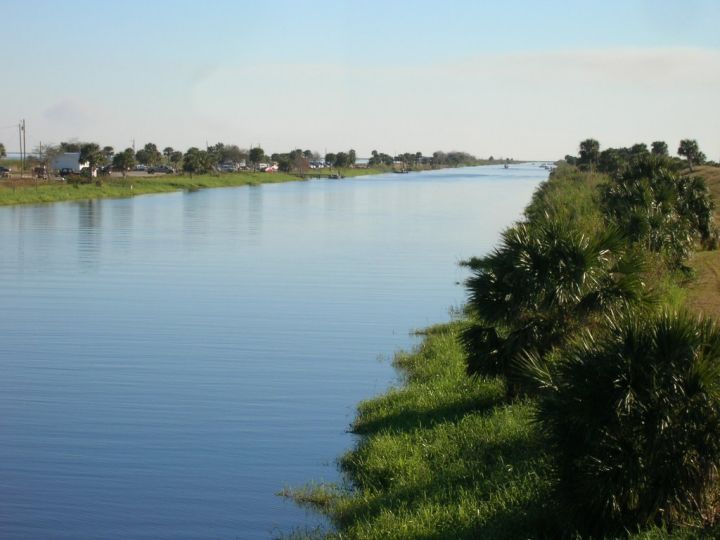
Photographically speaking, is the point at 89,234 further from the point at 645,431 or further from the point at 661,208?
the point at 645,431

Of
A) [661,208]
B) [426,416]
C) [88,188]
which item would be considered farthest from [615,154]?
[426,416]

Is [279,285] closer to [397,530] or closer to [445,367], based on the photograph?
[445,367]

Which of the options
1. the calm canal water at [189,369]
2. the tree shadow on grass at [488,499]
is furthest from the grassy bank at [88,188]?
the tree shadow on grass at [488,499]

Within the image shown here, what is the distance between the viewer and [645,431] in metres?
8.88

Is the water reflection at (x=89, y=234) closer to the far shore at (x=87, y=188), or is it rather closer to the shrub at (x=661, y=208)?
the far shore at (x=87, y=188)

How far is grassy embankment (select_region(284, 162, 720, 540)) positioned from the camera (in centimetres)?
972

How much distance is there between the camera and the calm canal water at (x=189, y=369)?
12.1 metres

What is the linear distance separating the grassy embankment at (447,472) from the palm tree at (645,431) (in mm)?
288

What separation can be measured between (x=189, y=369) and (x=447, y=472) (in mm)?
8627

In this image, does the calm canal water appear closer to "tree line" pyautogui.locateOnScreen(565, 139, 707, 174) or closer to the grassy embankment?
the grassy embankment

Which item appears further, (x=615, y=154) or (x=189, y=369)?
(x=615, y=154)

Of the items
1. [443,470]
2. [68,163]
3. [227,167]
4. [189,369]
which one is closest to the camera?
[443,470]

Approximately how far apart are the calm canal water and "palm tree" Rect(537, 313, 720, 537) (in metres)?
3.74

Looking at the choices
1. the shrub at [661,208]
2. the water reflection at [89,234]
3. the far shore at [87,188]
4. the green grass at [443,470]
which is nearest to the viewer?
the green grass at [443,470]
